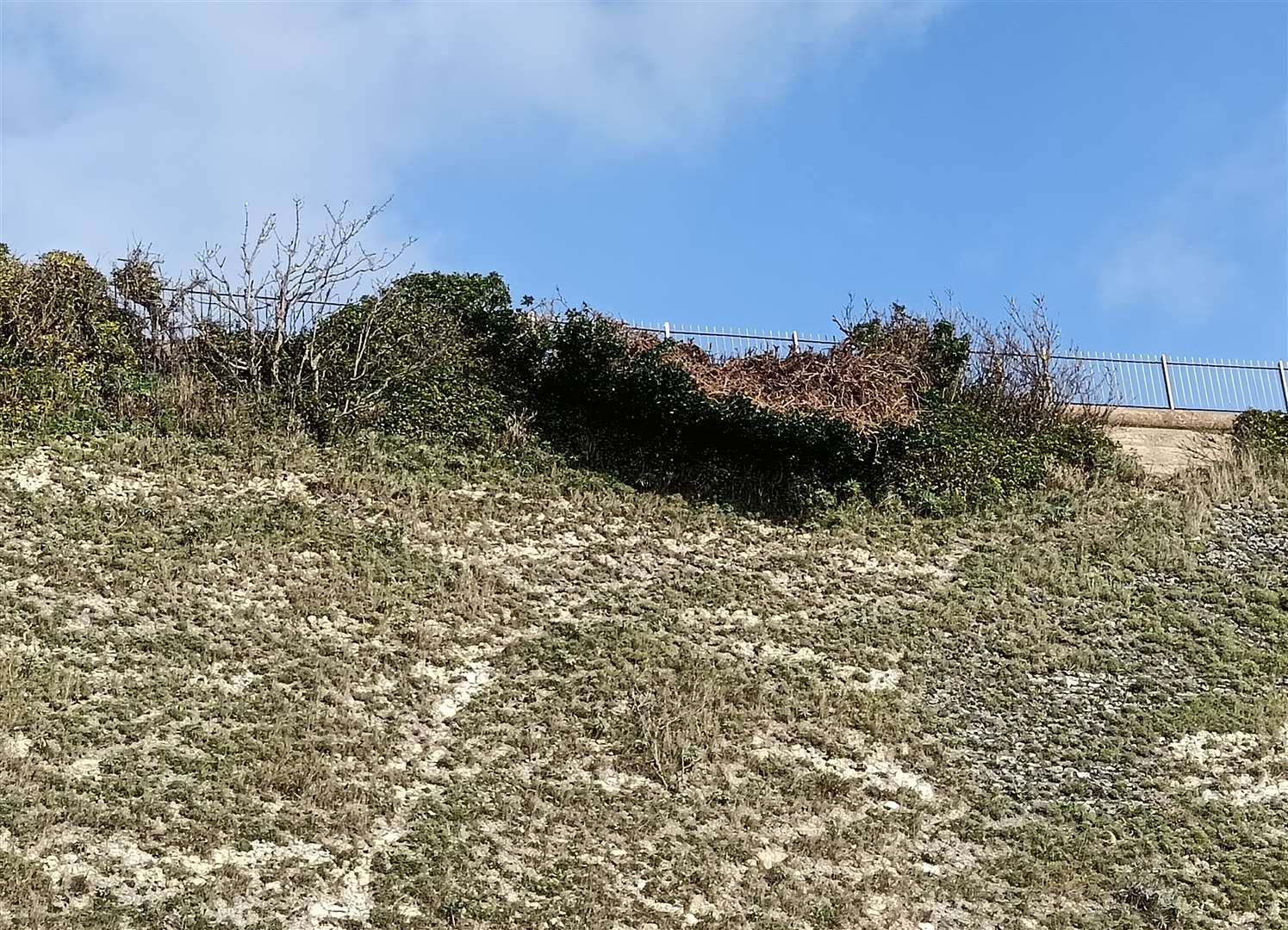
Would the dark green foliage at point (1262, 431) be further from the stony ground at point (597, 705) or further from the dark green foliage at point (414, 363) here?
the dark green foliage at point (414, 363)

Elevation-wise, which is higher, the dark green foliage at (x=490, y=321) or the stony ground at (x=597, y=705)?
the dark green foliage at (x=490, y=321)

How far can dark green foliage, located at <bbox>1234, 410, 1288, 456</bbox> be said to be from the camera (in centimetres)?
2033

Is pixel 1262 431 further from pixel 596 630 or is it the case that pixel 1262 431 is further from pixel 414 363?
pixel 414 363

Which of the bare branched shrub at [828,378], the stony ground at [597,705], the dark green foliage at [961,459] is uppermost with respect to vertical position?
the bare branched shrub at [828,378]

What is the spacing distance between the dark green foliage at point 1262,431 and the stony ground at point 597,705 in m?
2.70

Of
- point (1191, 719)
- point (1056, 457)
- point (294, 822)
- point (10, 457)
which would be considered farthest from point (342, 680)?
point (1056, 457)

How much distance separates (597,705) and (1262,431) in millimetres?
12991

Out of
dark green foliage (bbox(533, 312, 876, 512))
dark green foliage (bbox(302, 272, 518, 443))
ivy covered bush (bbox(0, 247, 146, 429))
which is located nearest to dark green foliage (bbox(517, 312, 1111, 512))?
dark green foliage (bbox(533, 312, 876, 512))

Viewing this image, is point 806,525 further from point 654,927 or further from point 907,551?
point 654,927

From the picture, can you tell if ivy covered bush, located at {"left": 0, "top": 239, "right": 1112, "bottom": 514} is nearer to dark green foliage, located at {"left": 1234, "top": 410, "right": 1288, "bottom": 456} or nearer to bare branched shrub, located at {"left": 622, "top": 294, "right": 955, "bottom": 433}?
bare branched shrub, located at {"left": 622, "top": 294, "right": 955, "bottom": 433}

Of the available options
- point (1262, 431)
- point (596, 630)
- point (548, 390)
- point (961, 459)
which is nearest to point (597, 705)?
point (596, 630)

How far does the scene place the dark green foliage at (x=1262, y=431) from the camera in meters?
20.3

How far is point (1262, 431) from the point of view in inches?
814

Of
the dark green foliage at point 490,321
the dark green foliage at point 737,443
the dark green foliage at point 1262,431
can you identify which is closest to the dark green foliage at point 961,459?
the dark green foliage at point 737,443
